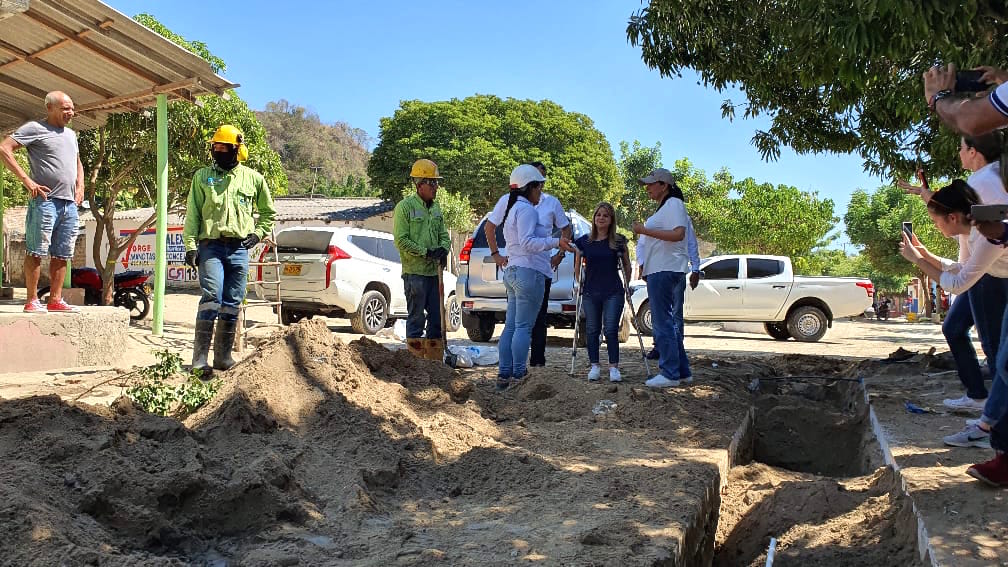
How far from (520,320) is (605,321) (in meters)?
0.84

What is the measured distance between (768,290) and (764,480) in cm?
1086

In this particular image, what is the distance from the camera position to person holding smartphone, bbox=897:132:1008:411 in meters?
3.86

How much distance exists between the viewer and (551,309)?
10234mm

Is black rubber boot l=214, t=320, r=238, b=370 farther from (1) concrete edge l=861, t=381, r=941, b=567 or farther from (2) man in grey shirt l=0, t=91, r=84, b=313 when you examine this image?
(1) concrete edge l=861, t=381, r=941, b=567

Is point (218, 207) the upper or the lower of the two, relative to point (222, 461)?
upper

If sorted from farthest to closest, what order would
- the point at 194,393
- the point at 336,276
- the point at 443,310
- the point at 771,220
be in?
1. the point at 771,220
2. the point at 336,276
3. the point at 443,310
4. the point at 194,393

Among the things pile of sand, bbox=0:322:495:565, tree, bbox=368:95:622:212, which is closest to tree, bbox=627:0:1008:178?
pile of sand, bbox=0:322:495:565

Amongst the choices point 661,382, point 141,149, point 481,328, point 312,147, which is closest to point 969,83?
point 661,382

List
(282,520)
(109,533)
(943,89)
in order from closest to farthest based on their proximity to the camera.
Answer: (109,533), (282,520), (943,89)

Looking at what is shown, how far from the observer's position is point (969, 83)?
3424 millimetres

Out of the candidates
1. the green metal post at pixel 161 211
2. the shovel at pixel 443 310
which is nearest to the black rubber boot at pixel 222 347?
the shovel at pixel 443 310

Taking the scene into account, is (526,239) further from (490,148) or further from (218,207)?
(490,148)

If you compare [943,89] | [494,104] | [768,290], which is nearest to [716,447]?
[943,89]

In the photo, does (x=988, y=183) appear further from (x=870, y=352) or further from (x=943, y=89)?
(x=870, y=352)
